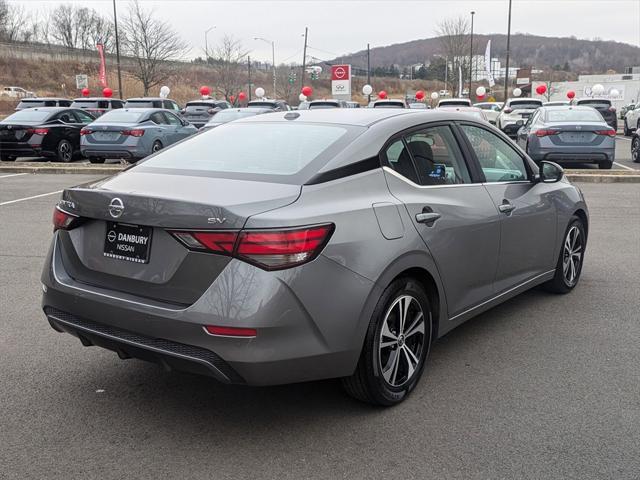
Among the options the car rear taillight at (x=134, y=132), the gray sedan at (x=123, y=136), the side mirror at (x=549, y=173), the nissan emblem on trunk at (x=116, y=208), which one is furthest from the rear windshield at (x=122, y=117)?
the nissan emblem on trunk at (x=116, y=208)

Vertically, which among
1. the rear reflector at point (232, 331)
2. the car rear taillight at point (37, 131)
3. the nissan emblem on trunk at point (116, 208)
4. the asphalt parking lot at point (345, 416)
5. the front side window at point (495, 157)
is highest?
the front side window at point (495, 157)

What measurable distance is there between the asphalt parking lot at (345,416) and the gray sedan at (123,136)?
1172 centimetres

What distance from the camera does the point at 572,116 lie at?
51.2 feet

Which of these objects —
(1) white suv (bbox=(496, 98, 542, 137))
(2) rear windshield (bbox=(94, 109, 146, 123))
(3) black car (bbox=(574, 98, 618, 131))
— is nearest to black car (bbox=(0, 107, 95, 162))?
(2) rear windshield (bbox=(94, 109, 146, 123))

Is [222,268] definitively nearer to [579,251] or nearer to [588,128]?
[579,251]

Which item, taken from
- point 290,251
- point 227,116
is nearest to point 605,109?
point 227,116

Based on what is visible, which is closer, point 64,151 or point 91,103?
point 64,151

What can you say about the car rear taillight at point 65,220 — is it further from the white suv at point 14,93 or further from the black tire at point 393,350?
the white suv at point 14,93

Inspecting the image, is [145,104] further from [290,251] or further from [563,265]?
[290,251]

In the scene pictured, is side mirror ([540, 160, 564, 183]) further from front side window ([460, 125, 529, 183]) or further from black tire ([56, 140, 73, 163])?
black tire ([56, 140, 73, 163])

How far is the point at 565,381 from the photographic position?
406cm

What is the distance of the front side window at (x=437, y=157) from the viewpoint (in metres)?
4.05

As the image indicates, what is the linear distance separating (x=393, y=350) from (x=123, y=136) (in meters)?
14.1

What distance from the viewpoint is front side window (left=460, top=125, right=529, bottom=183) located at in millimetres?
4668
